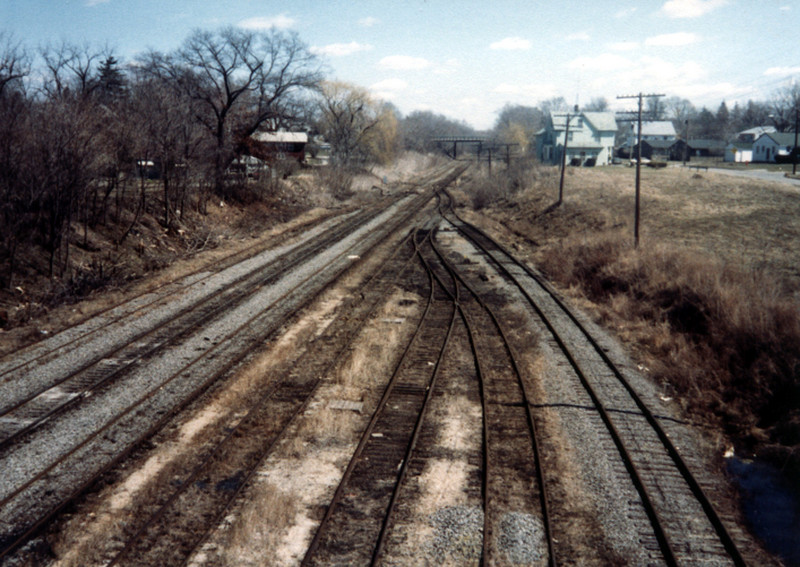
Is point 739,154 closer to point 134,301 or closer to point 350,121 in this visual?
point 350,121

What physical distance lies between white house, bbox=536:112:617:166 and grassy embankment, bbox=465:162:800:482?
116 ft

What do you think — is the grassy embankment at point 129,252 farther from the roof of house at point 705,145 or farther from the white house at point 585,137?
the roof of house at point 705,145

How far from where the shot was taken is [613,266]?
1927 centimetres

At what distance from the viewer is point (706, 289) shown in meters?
14.1

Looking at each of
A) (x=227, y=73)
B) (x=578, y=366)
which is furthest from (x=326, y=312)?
(x=227, y=73)

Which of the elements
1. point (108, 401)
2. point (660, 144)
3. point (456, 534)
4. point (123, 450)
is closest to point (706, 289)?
point (456, 534)

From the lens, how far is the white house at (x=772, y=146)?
248ft

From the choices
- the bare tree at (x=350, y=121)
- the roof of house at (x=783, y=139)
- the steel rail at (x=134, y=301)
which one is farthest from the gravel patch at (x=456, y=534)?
the roof of house at (x=783, y=139)

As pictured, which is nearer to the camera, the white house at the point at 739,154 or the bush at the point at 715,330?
the bush at the point at 715,330

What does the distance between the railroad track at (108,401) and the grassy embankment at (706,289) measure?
9113 millimetres

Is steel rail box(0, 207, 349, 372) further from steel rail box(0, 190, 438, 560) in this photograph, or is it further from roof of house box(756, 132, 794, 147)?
roof of house box(756, 132, 794, 147)

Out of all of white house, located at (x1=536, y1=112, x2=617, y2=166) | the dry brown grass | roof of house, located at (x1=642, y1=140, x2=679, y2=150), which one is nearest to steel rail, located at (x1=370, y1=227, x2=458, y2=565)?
the dry brown grass

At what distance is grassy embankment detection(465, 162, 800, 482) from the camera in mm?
10336

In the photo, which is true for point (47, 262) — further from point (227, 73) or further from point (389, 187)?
point (389, 187)
